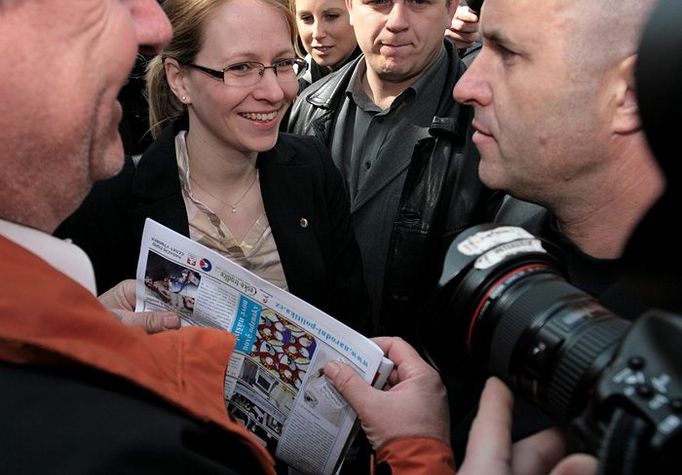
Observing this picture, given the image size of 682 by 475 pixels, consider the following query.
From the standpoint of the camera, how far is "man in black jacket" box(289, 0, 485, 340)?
110 inches

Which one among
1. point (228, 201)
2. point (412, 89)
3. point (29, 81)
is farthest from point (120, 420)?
point (412, 89)

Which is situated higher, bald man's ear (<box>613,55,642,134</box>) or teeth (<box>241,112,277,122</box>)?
bald man's ear (<box>613,55,642,134</box>)

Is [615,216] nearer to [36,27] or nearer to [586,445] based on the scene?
[586,445]

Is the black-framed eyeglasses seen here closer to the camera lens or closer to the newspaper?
the newspaper

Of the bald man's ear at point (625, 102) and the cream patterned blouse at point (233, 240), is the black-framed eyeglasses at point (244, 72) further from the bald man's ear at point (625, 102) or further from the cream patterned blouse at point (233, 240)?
the bald man's ear at point (625, 102)

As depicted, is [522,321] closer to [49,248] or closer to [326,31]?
[49,248]

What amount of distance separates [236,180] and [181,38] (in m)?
0.50

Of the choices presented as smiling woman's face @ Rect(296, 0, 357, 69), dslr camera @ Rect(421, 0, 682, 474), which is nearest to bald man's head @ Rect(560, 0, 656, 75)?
dslr camera @ Rect(421, 0, 682, 474)

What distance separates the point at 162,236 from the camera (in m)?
1.80

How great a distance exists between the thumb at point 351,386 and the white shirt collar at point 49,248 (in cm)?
63

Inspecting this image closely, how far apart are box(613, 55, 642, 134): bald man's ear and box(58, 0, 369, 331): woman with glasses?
3.34ft

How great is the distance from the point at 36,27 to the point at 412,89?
6.94 feet

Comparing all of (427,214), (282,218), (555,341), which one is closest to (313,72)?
(427,214)

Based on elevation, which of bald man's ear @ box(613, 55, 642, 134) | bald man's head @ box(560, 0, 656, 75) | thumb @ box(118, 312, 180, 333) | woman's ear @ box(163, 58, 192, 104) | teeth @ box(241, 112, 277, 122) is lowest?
thumb @ box(118, 312, 180, 333)
